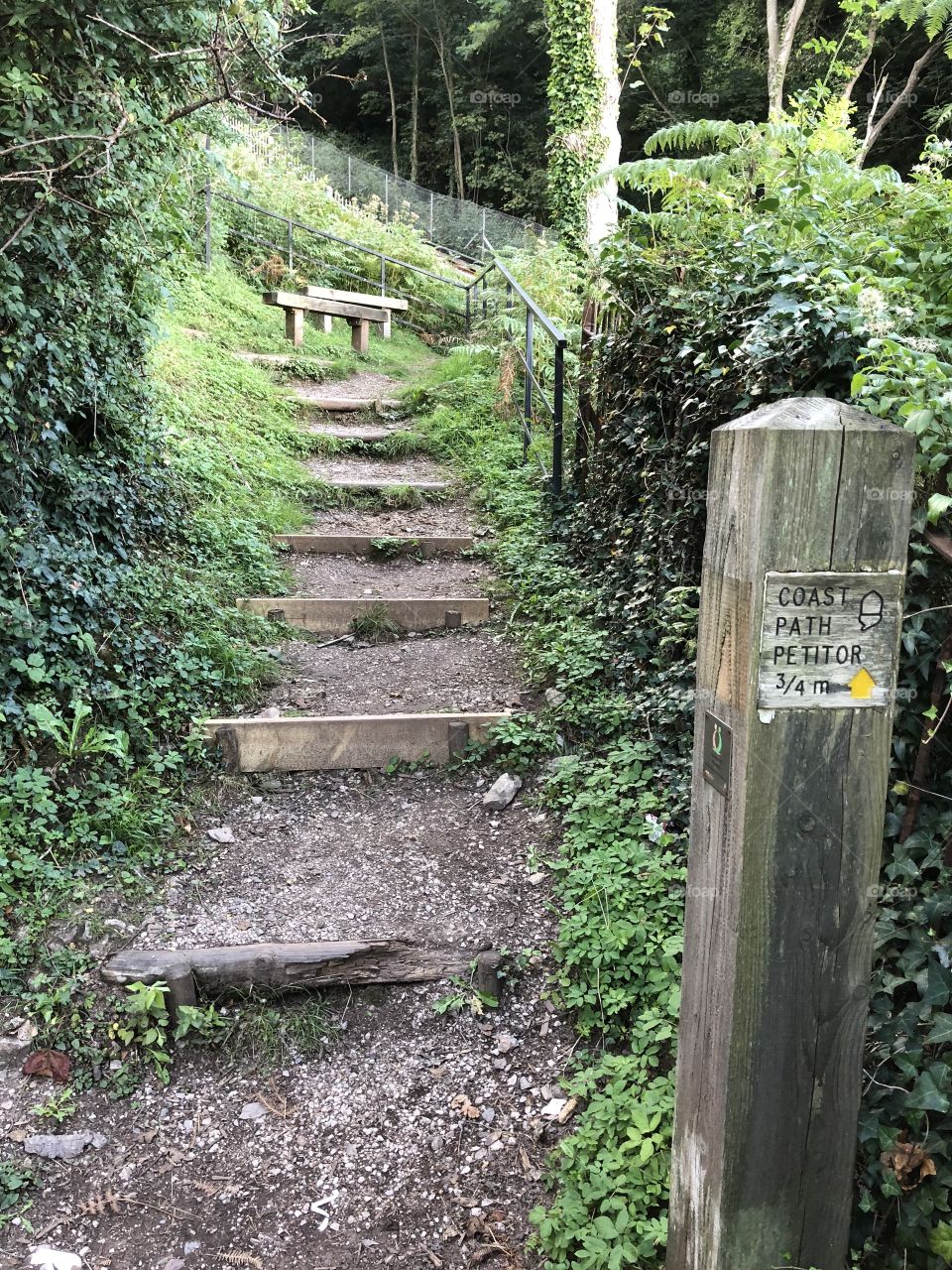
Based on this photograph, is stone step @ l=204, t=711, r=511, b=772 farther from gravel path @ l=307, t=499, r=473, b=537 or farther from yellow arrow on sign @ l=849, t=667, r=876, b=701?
gravel path @ l=307, t=499, r=473, b=537

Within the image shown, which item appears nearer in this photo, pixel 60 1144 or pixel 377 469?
pixel 60 1144

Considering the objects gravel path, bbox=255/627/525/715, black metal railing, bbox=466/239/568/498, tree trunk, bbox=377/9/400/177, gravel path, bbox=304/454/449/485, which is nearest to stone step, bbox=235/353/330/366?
gravel path, bbox=304/454/449/485

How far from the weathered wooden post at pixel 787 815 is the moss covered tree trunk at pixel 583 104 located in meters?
9.71

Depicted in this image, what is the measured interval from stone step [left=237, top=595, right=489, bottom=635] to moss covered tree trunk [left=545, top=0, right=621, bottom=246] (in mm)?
6779

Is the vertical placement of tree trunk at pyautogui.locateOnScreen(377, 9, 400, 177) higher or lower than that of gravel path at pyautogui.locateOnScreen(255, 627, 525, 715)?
higher

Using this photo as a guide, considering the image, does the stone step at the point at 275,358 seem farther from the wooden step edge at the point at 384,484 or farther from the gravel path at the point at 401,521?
the gravel path at the point at 401,521

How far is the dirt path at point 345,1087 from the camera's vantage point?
210 cm

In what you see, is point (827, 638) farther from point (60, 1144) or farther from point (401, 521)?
point (401, 521)

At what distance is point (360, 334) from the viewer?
36.5 ft

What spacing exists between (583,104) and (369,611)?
8.65 m

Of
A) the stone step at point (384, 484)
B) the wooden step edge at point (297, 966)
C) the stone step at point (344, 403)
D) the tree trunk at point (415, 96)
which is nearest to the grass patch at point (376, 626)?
the stone step at point (384, 484)

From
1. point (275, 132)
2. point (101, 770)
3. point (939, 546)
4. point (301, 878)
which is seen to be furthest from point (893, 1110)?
point (275, 132)

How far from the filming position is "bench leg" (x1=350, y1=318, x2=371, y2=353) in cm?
A: 1102

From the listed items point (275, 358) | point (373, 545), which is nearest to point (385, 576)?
point (373, 545)
